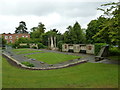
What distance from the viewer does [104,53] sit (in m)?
15.6

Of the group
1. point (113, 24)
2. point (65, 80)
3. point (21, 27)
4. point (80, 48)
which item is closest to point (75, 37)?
point (80, 48)

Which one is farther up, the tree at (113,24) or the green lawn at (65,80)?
the tree at (113,24)

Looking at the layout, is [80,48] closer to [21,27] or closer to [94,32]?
[94,32]

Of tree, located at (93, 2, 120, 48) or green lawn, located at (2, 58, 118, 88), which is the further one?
tree, located at (93, 2, 120, 48)

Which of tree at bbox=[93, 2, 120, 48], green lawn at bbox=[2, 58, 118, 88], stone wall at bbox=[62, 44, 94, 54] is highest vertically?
tree at bbox=[93, 2, 120, 48]

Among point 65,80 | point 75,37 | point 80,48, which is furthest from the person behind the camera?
point 75,37

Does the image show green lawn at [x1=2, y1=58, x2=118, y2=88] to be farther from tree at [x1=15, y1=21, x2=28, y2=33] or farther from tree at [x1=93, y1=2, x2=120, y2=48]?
tree at [x1=15, y1=21, x2=28, y2=33]

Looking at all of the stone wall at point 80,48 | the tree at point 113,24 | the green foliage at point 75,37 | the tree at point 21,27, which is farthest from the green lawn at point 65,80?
the tree at point 21,27

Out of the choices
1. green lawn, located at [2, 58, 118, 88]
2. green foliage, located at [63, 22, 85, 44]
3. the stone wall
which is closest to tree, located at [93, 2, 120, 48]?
green lawn, located at [2, 58, 118, 88]

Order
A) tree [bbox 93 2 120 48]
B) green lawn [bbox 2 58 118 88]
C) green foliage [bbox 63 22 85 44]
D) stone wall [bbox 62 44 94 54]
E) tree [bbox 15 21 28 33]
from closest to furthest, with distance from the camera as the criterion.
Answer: green lawn [bbox 2 58 118 88] → tree [bbox 93 2 120 48] → stone wall [bbox 62 44 94 54] → green foliage [bbox 63 22 85 44] → tree [bbox 15 21 28 33]

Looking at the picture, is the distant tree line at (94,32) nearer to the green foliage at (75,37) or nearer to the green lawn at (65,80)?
the green foliage at (75,37)

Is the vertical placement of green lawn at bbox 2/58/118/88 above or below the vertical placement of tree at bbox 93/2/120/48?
below

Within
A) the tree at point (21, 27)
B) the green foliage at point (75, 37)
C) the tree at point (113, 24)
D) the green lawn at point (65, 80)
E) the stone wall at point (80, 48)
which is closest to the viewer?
the green lawn at point (65, 80)

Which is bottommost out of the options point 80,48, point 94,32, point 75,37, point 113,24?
point 80,48
